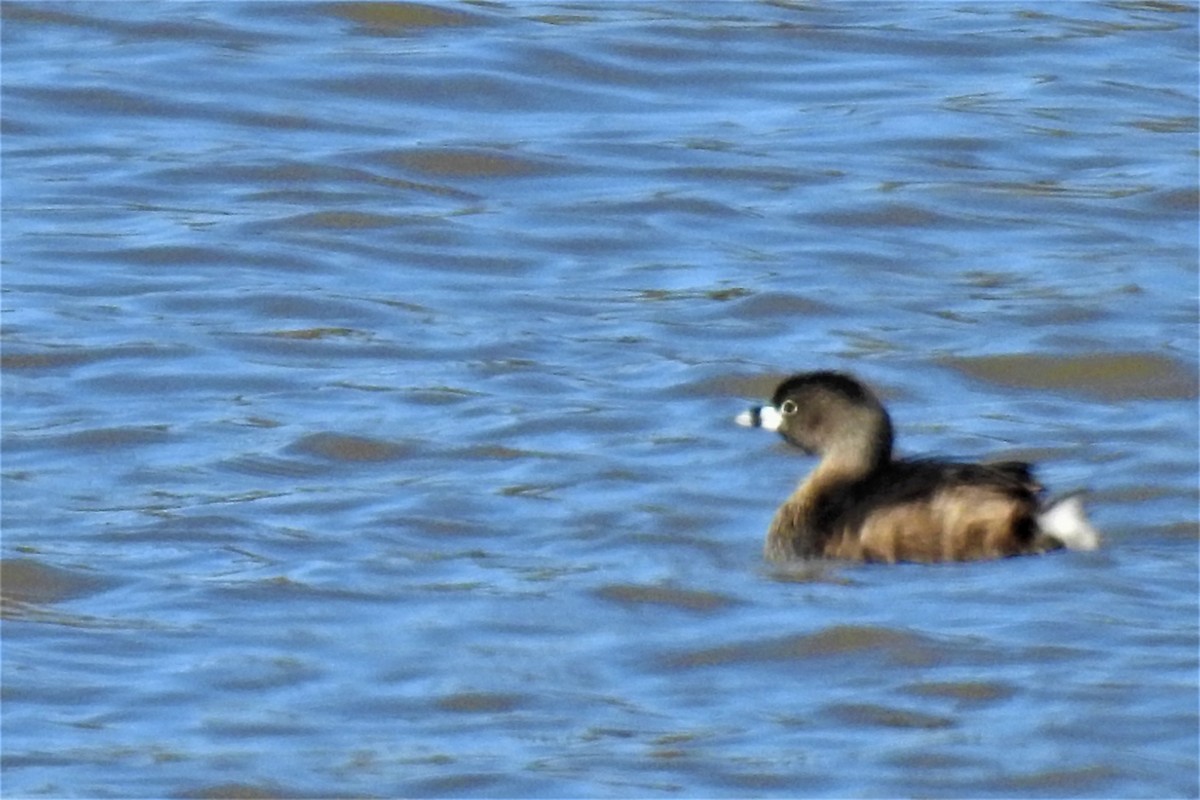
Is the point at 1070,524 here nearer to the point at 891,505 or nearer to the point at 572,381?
the point at 891,505

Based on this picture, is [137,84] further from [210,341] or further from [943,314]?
[943,314]

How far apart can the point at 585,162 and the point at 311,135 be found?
51.3 inches

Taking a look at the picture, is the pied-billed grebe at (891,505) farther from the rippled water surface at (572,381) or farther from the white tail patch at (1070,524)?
the rippled water surface at (572,381)

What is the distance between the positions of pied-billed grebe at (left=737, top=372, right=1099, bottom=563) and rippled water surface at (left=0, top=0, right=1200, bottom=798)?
0.10 metres

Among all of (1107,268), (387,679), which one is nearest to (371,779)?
Result: (387,679)

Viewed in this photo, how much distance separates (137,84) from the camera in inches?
555

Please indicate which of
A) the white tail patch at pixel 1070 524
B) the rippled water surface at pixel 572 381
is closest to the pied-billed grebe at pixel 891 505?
the white tail patch at pixel 1070 524

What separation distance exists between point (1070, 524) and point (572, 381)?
2.38 meters

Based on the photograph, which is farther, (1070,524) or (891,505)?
(891,505)

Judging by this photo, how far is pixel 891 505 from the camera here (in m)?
8.80

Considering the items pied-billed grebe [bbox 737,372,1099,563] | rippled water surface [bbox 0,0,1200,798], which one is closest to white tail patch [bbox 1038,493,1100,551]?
pied-billed grebe [bbox 737,372,1099,563]

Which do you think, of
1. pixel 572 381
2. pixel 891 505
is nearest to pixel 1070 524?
pixel 891 505

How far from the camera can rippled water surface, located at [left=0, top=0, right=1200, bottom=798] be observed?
7.28 meters

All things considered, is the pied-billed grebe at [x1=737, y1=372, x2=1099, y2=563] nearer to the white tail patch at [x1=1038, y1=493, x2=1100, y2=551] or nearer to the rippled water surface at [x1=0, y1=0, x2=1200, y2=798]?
the white tail patch at [x1=1038, y1=493, x2=1100, y2=551]
